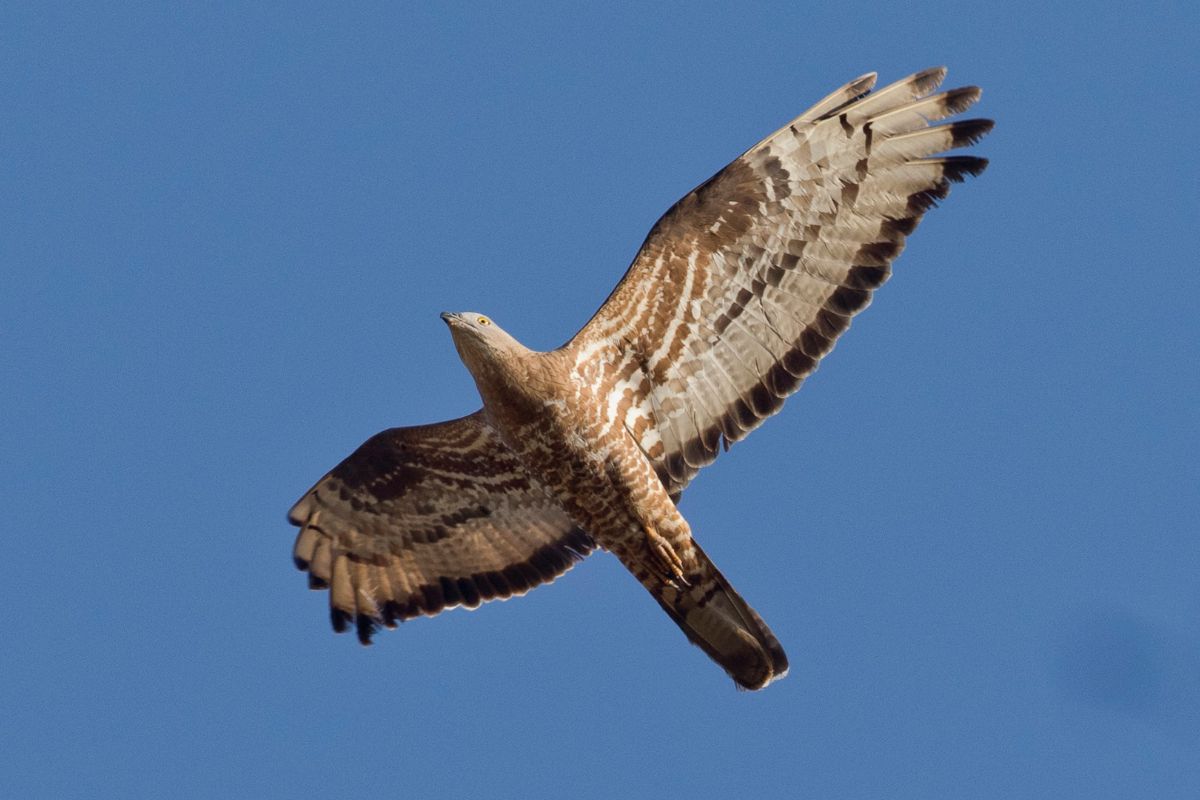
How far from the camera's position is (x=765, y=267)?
14.5m

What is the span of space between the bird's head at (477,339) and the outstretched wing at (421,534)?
150 centimetres

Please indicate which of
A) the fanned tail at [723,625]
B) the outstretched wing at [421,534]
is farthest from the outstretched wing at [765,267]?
the outstretched wing at [421,534]

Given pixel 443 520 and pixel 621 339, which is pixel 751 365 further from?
pixel 443 520

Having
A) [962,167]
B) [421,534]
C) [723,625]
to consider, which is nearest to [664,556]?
[723,625]

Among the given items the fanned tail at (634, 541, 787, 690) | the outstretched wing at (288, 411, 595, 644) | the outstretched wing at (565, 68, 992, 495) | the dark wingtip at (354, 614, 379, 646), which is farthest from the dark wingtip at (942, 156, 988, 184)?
the dark wingtip at (354, 614, 379, 646)

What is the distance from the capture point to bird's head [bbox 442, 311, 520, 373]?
13.9 metres

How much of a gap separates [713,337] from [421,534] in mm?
2974

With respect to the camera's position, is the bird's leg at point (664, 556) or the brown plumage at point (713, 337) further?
the bird's leg at point (664, 556)

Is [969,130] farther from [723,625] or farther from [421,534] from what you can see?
[421,534]

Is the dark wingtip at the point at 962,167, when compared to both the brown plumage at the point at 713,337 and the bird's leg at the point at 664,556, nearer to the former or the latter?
the brown plumage at the point at 713,337

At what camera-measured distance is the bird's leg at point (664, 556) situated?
1414 centimetres

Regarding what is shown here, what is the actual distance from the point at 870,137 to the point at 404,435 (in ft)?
13.9

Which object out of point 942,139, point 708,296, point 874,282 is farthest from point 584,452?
point 942,139

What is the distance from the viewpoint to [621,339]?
14492mm
